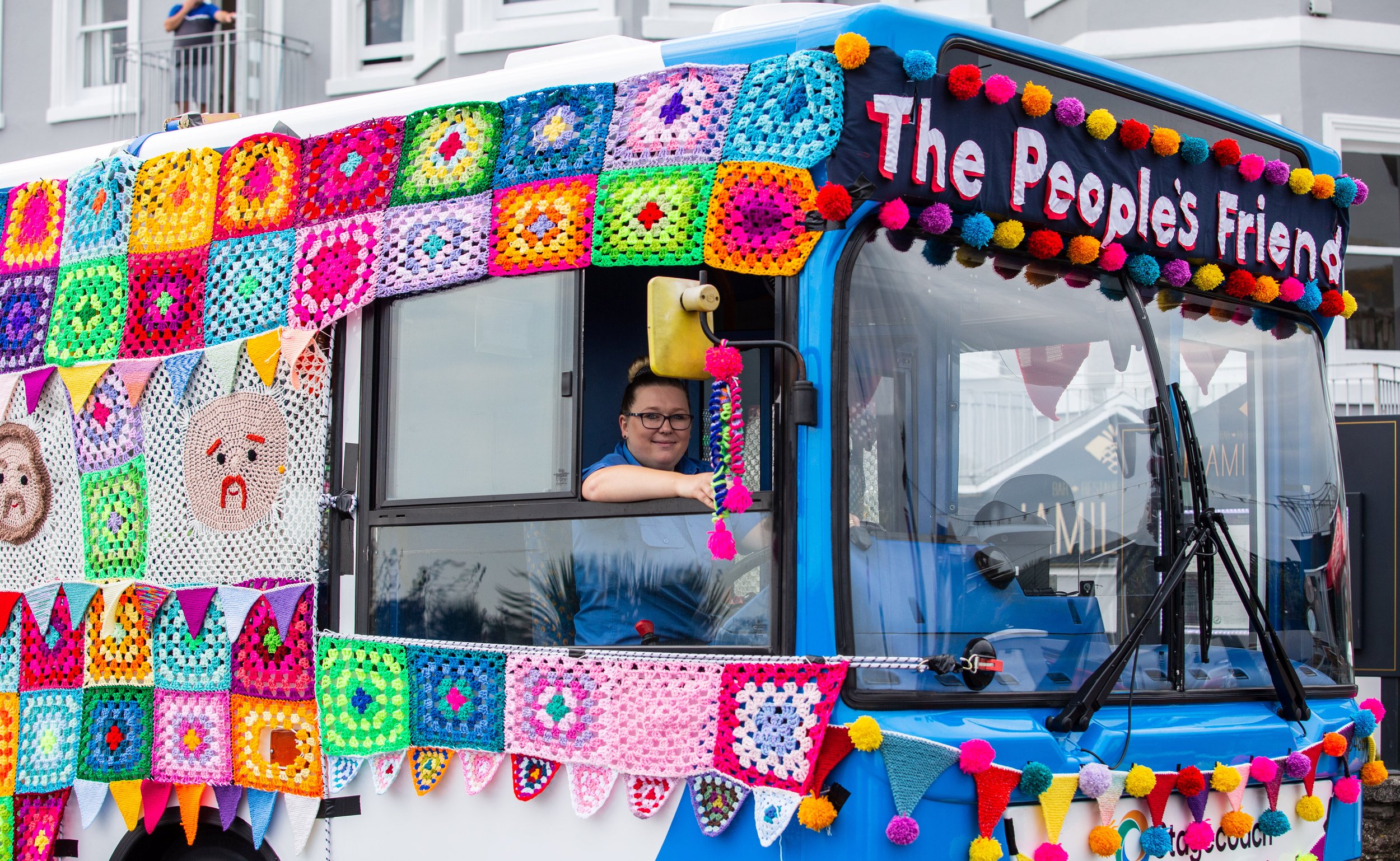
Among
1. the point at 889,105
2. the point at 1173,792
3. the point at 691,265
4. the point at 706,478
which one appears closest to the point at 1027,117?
the point at 889,105

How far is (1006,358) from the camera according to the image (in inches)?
159

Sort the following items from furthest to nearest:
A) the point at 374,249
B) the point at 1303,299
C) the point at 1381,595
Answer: the point at 1381,595 → the point at 1303,299 → the point at 374,249

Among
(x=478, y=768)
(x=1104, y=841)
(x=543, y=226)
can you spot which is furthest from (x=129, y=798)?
(x=1104, y=841)

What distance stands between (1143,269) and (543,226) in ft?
5.56

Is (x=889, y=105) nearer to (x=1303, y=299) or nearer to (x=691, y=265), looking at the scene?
(x=691, y=265)

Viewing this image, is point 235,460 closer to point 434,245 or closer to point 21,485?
point 434,245

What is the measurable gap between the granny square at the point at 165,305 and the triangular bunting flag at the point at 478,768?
A: 1.68 meters

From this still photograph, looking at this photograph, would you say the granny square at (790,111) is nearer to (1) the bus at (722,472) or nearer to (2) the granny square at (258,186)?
(1) the bus at (722,472)

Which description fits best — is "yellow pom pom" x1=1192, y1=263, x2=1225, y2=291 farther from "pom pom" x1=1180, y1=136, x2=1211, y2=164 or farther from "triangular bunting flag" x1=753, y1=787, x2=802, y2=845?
→ "triangular bunting flag" x1=753, y1=787, x2=802, y2=845

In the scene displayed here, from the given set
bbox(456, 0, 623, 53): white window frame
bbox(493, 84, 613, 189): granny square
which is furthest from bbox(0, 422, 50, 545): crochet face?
bbox(456, 0, 623, 53): white window frame

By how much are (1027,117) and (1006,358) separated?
0.66 metres

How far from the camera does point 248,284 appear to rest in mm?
4574

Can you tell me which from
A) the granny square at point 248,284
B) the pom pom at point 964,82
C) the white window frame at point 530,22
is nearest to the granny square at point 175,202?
the granny square at point 248,284

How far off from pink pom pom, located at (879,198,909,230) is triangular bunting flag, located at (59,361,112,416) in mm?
2787
